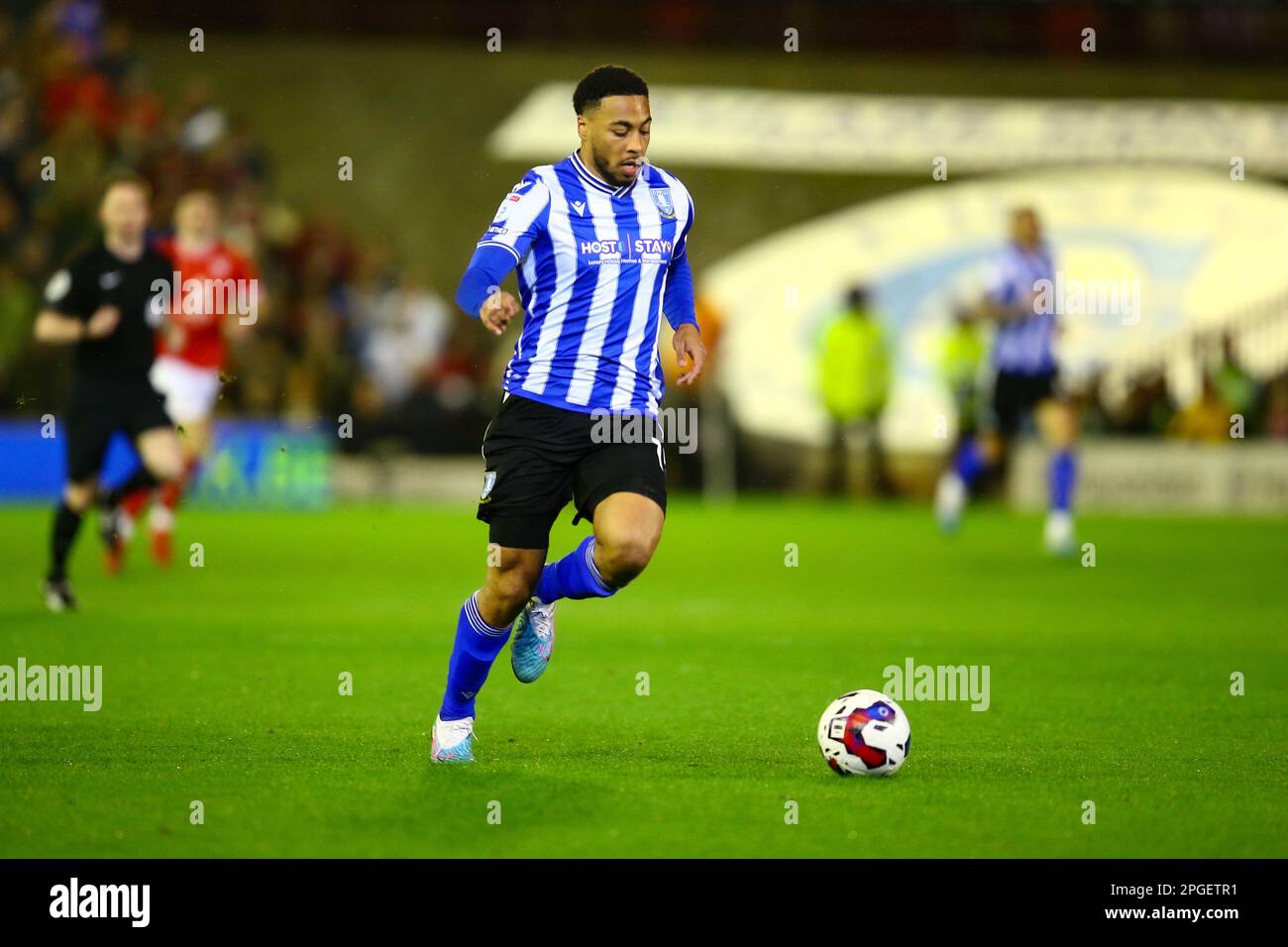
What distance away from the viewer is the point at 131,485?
12.1m

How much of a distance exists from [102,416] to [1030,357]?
295 inches

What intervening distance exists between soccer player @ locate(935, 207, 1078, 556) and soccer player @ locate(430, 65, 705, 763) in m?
8.34

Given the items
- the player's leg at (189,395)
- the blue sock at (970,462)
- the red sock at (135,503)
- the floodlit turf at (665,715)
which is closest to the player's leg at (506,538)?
the floodlit turf at (665,715)

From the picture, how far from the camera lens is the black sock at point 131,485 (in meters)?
11.9

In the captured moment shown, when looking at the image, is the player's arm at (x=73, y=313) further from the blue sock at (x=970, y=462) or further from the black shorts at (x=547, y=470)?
the blue sock at (x=970, y=462)

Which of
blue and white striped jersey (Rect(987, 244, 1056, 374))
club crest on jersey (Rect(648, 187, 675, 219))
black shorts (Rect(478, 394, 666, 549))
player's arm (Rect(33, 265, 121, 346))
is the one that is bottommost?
black shorts (Rect(478, 394, 666, 549))

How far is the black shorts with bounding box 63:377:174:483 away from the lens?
1070cm

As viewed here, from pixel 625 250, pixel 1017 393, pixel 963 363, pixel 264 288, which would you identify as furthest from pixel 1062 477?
pixel 264 288

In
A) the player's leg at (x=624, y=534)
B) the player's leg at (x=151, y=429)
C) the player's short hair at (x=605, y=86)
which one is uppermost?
the player's short hair at (x=605, y=86)

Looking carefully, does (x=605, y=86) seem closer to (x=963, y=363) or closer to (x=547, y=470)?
(x=547, y=470)

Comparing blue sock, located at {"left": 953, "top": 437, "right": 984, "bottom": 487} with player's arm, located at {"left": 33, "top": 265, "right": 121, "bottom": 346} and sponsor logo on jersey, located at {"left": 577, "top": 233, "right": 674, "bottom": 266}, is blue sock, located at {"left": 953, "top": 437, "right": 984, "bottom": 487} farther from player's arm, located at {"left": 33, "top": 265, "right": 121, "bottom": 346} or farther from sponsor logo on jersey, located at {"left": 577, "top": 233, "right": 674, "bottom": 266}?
sponsor logo on jersey, located at {"left": 577, "top": 233, "right": 674, "bottom": 266}

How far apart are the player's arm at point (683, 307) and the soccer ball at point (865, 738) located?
135cm

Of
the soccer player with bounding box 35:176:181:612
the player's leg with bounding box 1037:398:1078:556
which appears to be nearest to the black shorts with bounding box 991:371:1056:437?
the player's leg with bounding box 1037:398:1078:556
